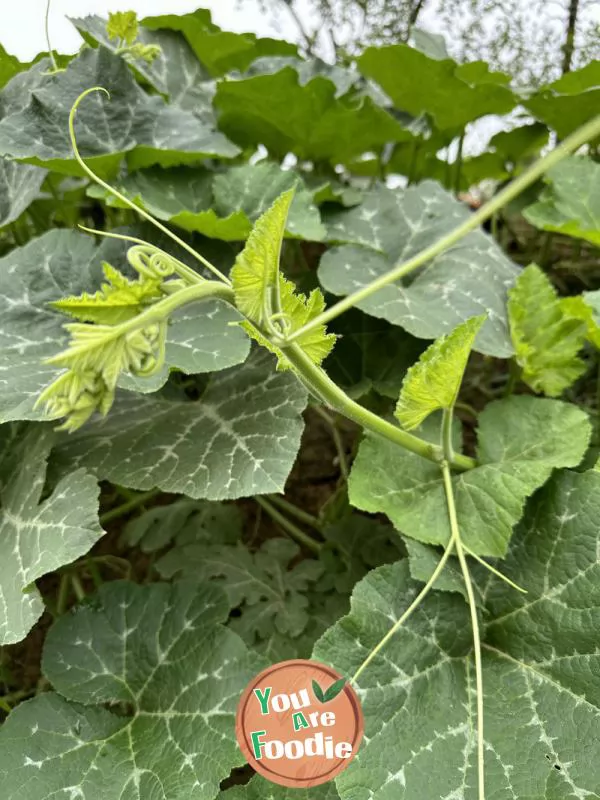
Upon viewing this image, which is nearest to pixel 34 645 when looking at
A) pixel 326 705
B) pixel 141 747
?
pixel 141 747

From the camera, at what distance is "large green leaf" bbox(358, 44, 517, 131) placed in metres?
1.10

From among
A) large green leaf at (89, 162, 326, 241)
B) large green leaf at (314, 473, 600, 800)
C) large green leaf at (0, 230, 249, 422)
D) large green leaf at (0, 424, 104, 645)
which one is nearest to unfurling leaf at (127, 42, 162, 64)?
large green leaf at (89, 162, 326, 241)

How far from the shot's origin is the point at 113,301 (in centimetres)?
42

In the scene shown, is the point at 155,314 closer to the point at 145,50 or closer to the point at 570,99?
the point at 145,50

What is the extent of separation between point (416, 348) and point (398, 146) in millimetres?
570

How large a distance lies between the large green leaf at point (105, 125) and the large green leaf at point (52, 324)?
0.37 ft

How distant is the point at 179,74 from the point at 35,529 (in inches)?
35.2

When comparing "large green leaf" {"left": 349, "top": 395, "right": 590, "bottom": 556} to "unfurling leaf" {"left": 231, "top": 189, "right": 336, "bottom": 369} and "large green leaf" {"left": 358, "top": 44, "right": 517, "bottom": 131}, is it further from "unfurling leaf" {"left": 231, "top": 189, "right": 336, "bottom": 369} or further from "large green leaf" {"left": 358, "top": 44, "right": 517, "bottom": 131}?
"large green leaf" {"left": 358, "top": 44, "right": 517, "bottom": 131}

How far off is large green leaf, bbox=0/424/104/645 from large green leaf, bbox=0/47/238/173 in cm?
37

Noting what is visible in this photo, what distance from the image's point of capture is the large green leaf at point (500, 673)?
1.99 feet

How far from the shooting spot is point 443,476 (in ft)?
2.44

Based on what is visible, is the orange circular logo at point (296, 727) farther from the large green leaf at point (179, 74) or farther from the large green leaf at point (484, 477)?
the large green leaf at point (179, 74)

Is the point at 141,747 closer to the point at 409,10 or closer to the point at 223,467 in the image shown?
the point at 223,467

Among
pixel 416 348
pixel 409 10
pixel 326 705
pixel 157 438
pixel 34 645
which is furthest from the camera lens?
pixel 409 10
